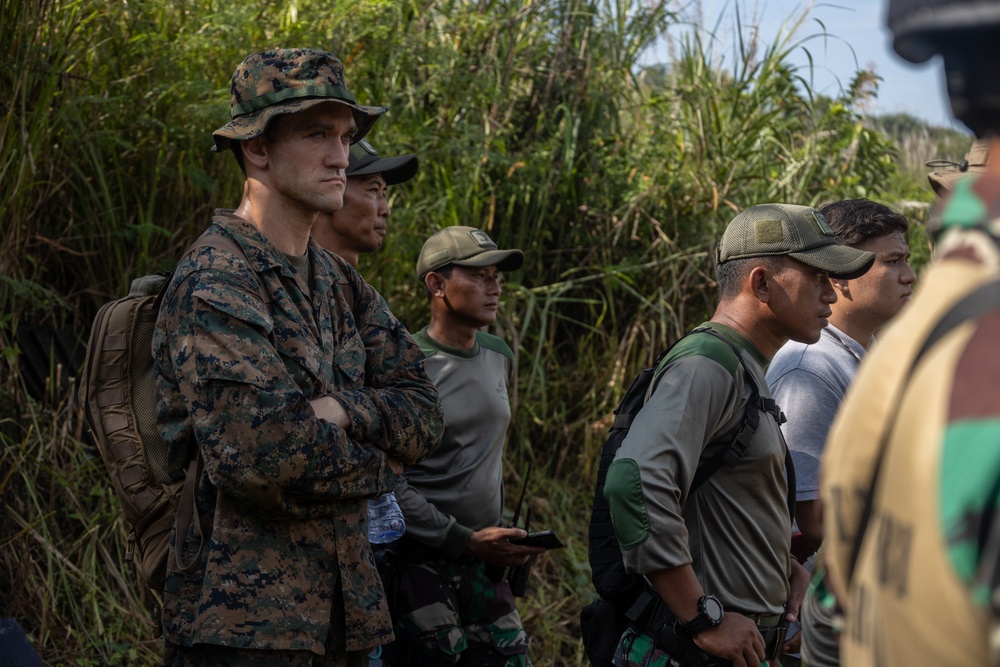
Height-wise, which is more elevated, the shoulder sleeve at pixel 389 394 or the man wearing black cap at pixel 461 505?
the shoulder sleeve at pixel 389 394

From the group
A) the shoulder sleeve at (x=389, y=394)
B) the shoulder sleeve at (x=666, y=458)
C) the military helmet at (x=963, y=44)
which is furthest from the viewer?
the shoulder sleeve at (x=389, y=394)

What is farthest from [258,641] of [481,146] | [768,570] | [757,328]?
[481,146]

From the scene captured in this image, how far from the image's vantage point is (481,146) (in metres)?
6.11

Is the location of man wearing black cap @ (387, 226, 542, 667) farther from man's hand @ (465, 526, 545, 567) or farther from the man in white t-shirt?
the man in white t-shirt

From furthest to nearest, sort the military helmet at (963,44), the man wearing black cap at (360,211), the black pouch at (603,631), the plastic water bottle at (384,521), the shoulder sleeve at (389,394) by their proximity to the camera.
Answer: the man wearing black cap at (360,211) < the plastic water bottle at (384,521) < the black pouch at (603,631) < the shoulder sleeve at (389,394) < the military helmet at (963,44)

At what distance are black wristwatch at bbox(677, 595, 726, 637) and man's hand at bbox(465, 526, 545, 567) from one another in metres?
1.32

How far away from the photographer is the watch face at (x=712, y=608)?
276 centimetres

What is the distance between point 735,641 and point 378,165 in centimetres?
231

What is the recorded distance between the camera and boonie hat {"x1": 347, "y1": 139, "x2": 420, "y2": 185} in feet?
13.9

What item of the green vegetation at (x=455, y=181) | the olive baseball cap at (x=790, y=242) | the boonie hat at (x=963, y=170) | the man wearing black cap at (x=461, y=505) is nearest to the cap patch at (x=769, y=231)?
the olive baseball cap at (x=790, y=242)

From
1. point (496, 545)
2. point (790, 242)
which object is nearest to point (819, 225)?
point (790, 242)

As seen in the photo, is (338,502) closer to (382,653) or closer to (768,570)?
(768,570)

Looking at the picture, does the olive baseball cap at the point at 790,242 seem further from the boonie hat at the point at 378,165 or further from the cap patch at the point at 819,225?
the boonie hat at the point at 378,165

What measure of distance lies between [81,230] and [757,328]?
3473 millimetres
